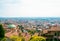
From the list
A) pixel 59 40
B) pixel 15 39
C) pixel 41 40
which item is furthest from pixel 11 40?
pixel 59 40

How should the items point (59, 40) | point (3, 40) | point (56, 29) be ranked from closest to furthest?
1. point (3, 40)
2. point (59, 40)
3. point (56, 29)

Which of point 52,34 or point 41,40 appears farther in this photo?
point 52,34

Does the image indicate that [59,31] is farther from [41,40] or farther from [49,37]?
[41,40]

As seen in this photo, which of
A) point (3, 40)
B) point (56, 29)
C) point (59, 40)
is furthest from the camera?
point (56, 29)

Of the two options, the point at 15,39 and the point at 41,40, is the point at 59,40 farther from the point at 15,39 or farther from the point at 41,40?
the point at 15,39

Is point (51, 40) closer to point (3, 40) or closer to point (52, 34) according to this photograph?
point (52, 34)

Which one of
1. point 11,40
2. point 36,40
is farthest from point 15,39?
point 36,40

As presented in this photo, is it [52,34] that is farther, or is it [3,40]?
[52,34]
